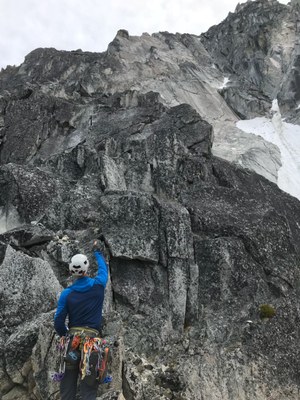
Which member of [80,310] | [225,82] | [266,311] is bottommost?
[266,311]

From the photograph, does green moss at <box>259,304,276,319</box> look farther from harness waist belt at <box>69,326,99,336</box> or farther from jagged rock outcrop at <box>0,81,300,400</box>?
harness waist belt at <box>69,326,99,336</box>

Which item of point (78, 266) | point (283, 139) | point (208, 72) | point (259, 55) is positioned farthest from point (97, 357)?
point (259, 55)

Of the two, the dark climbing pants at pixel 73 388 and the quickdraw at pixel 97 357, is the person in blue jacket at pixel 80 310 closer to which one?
the dark climbing pants at pixel 73 388

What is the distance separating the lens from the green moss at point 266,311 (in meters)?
20.0

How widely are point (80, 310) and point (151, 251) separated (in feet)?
38.0

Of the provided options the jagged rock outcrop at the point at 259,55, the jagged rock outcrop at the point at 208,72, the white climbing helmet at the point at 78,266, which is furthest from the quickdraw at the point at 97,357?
the jagged rock outcrop at the point at 259,55

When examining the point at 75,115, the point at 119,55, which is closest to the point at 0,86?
the point at 119,55

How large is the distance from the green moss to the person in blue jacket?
12.1 meters

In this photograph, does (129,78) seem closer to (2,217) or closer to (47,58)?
(47,58)

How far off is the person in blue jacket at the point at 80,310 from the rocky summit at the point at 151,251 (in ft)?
4.80

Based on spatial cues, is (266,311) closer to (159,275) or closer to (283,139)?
(159,275)

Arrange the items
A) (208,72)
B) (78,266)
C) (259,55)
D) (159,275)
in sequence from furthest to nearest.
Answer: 1. (259,55)
2. (208,72)
3. (159,275)
4. (78,266)

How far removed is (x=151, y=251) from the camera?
21.5 meters

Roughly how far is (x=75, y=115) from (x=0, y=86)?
35.2m
